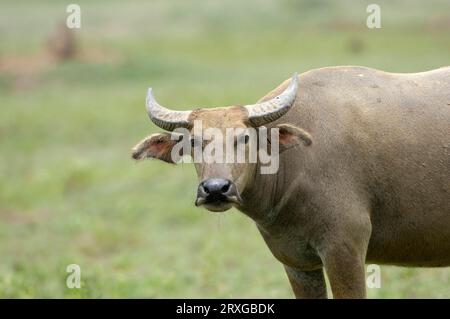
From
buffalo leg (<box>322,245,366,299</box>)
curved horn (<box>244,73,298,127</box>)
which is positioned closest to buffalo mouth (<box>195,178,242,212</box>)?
curved horn (<box>244,73,298,127</box>)

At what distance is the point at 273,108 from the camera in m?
6.25

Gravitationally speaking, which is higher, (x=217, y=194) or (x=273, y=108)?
(x=273, y=108)

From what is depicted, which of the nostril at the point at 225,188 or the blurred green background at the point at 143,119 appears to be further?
the blurred green background at the point at 143,119

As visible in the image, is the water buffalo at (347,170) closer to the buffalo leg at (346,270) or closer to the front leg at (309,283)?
the buffalo leg at (346,270)

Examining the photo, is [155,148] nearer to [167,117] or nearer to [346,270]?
[167,117]

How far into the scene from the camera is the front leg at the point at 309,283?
23.3 feet

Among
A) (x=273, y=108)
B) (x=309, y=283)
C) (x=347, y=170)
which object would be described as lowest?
(x=309, y=283)

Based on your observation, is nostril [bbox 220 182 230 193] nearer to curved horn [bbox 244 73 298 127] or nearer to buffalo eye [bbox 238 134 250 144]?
buffalo eye [bbox 238 134 250 144]

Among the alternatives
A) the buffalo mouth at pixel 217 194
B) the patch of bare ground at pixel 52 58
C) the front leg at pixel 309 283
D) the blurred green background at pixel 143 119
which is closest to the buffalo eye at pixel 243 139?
the buffalo mouth at pixel 217 194

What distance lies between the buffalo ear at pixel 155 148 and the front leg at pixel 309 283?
1.47m

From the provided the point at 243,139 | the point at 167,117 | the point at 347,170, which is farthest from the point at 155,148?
the point at 347,170

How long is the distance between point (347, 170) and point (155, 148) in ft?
5.02

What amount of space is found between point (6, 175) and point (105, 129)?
413cm
